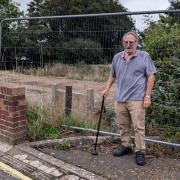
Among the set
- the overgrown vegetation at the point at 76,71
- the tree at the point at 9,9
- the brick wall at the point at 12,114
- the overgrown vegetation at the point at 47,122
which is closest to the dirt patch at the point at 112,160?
the brick wall at the point at 12,114

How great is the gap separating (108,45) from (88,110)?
1642mm

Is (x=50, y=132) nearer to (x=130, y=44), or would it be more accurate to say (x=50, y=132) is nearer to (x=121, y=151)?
(x=121, y=151)

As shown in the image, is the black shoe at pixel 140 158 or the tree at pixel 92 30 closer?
the black shoe at pixel 140 158

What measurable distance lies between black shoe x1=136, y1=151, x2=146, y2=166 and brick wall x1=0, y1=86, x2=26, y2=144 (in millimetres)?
1914

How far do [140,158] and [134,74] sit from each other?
115cm

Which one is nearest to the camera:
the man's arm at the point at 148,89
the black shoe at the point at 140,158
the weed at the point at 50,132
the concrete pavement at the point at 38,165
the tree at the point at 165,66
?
the concrete pavement at the point at 38,165

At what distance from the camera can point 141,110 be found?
16.7 feet

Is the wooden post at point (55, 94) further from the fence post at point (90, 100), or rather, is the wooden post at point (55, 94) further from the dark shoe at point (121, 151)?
the dark shoe at point (121, 151)

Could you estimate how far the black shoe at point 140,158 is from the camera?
5.11 m

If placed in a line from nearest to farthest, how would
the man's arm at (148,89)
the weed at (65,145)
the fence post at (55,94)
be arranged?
the man's arm at (148,89), the weed at (65,145), the fence post at (55,94)

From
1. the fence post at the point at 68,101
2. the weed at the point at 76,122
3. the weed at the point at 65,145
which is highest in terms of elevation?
the fence post at the point at 68,101

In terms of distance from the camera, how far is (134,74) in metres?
5.04

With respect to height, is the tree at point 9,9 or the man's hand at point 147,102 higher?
the tree at point 9,9

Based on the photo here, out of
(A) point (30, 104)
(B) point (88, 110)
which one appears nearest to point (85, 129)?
(B) point (88, 110)
